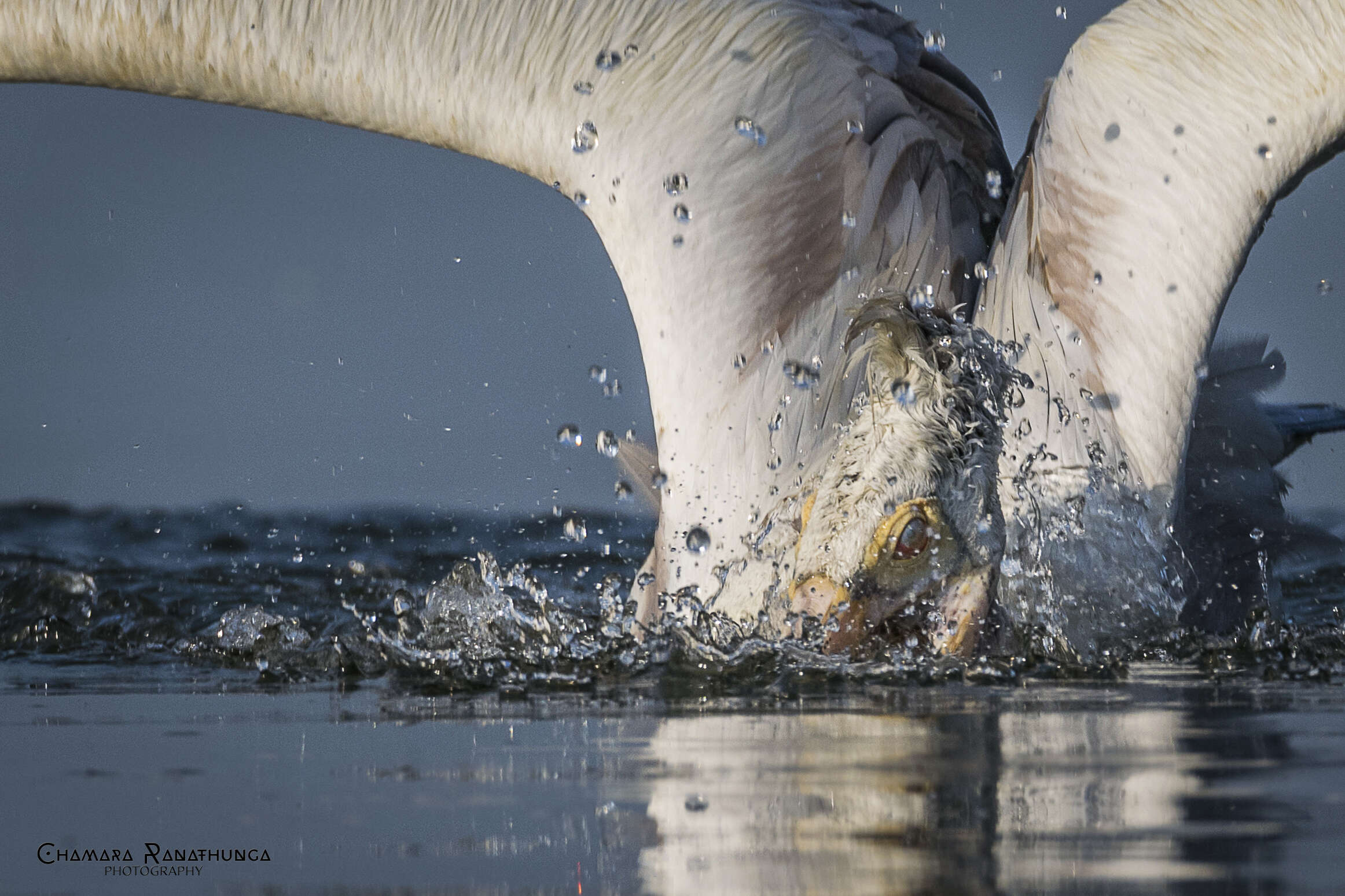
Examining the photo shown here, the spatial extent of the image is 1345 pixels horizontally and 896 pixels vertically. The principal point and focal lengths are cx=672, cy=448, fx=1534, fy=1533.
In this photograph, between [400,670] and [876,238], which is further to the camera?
[876,238]

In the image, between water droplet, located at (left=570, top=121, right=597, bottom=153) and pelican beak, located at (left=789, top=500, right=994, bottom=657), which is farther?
water droplet, located at (left=570, top=121, right=597, bottom=153)

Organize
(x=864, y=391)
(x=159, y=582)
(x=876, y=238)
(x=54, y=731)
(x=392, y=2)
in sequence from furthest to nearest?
(x=159, y=582) → (x=392, y=2) → (x=876, y=238) → (x=864, y=391) → (x=54, y=731)

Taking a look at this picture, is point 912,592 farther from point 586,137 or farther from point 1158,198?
point 586,137

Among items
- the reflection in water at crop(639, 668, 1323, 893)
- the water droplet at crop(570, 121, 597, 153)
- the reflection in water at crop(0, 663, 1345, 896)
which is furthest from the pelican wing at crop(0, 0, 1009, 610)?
the reflection in water at crop(639, 668, 1323, 893)

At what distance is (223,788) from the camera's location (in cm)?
124

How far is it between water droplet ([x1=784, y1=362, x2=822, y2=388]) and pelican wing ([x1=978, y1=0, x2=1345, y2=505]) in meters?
0.36

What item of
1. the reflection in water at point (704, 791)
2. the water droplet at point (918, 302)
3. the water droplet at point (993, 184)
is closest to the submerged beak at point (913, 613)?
the reflection in water at point (704, 791)

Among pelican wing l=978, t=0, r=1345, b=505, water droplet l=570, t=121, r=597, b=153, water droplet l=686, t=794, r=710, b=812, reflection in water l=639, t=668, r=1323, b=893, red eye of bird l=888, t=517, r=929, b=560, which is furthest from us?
water droplet l=570, t=121, r=597, b=153

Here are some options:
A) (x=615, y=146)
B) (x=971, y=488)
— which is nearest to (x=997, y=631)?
(x=971, y=488)

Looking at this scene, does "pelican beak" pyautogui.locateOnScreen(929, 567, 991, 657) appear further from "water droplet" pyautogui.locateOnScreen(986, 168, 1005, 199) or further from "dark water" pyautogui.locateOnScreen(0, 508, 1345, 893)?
"water droplet" pyautogui.locateOnScreen(986, 168, 1005, 199)

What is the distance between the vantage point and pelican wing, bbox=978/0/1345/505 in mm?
2588

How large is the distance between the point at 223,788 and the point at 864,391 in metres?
1.33

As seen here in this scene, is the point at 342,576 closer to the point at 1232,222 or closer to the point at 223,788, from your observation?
the point at 1232,222

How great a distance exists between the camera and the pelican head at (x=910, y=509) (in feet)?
7.27
